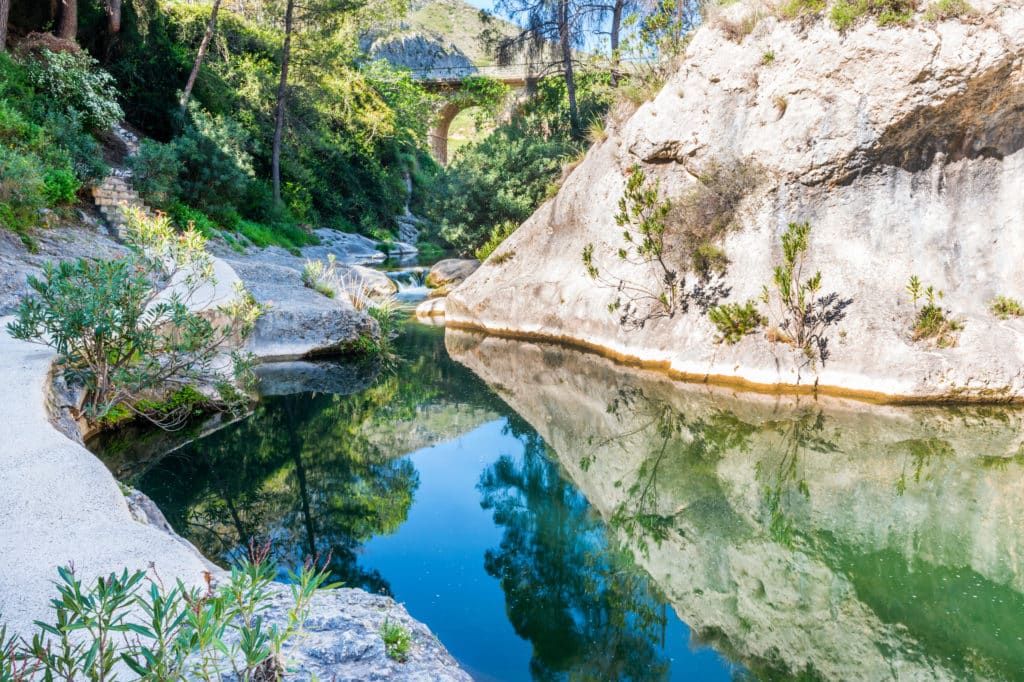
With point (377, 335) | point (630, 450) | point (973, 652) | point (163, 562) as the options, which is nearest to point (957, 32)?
point (630, 450)

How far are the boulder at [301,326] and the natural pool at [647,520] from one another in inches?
82.7

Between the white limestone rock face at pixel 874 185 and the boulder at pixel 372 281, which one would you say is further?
the boulder at pixel 372 281

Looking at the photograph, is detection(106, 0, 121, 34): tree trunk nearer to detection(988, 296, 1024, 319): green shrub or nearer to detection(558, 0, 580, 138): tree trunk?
detection(558, 0, 580, 138): tree trunk

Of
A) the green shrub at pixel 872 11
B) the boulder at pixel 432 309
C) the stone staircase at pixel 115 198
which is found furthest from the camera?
the boulder at pixel 432 309

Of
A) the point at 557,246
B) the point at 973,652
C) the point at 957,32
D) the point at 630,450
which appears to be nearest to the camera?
the point at 973,652

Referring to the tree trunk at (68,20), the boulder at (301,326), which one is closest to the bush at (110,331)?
the boulder at (301,326)

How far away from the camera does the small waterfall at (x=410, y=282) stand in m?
21.9

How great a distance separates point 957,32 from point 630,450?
308 inches

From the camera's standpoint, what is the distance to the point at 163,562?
3.69m

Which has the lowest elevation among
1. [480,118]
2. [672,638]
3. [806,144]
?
[672,638]

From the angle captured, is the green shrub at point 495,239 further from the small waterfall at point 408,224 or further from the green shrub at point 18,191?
the small waterfall at point 408,224

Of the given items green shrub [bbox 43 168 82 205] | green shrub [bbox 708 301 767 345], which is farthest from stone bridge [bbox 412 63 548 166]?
green shrub [bbox 708 301 767 345]

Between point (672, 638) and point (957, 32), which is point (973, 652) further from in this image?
point (957, 32)

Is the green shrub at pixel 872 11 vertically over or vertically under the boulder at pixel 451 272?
over
